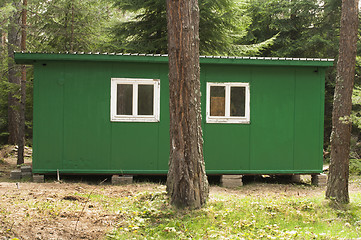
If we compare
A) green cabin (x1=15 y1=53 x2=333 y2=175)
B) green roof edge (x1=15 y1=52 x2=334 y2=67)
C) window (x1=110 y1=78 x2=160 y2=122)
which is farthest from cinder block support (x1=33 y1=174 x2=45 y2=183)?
green roof edge (x1=15 y1=52 x2=334 y2=67)

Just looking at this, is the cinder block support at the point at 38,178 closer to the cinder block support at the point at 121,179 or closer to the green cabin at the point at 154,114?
the green cabin at the point at 154,114

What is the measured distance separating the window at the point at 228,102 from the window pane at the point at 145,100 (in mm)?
1365

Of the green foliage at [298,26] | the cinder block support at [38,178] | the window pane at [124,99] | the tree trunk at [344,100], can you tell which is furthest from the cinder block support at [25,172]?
the green foliage at [298,26]

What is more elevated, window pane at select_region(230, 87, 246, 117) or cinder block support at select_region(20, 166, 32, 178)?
window pane at select_region(230, 87, 246, 117)

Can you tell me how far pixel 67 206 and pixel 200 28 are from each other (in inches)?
382

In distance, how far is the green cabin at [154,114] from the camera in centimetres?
923

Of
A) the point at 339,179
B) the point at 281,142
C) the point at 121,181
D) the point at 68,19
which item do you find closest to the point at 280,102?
the point at 281,142

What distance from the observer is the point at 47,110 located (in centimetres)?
924

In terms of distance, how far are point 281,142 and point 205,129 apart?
1.89 m

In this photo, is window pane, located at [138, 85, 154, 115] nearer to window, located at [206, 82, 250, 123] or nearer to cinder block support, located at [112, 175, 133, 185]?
window, located at [206, 82, 250, 123]

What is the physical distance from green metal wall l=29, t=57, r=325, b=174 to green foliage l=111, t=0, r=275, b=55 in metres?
4.72

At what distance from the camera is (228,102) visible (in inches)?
Answer: 377

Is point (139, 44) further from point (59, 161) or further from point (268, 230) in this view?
point (268, 230)

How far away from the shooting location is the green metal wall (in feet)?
30.3
